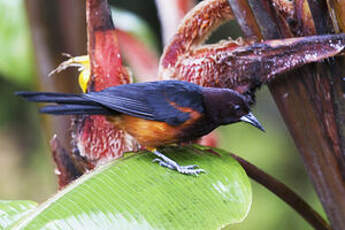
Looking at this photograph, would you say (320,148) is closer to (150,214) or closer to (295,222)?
(150,214)

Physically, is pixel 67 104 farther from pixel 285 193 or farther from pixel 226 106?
pixel 285 193

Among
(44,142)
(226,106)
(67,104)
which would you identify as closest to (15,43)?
(67,104)

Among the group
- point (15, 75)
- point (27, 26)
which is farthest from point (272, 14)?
point (15, 75)

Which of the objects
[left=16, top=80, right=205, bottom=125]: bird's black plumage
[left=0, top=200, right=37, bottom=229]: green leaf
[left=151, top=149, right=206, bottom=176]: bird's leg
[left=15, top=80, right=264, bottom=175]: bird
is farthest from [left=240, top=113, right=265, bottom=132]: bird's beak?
[left=0, top=200, right=37, bottom=229]: green leaf

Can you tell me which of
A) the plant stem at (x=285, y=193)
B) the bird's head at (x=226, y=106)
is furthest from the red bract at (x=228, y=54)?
the plant stem at (x=285, y=193)

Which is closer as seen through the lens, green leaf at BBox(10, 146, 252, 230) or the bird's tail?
green leaf at BBox(10, 146, 252, 230)

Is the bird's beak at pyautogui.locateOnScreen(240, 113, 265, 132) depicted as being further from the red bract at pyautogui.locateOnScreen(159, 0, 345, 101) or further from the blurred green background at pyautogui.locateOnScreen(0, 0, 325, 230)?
the blurred green background at pyautogui.locateOnScreen(0, 0, 325, 230)

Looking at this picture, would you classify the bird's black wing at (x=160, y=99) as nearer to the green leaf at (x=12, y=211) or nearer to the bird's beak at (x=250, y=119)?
the bird's beak at (x=250, y=119)
